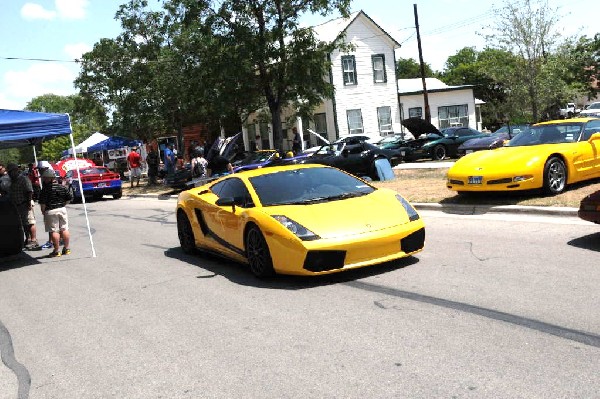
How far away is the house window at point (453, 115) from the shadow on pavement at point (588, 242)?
115 feet

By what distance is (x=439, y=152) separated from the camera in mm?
24406

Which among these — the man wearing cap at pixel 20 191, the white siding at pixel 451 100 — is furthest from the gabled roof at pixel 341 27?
the man wearing cap at pixel 20 191

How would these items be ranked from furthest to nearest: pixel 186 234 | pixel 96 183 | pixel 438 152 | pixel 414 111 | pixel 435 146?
pixel 414 111 < pixel 438 152 < pixel 435 146 < pixel 96 183 < pixel 186 234

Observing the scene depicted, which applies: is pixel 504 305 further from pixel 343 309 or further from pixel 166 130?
pixel 166 130

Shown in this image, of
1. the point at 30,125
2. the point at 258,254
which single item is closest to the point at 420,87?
the point at 30,125

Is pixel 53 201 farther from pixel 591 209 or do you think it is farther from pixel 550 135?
pixel 550 135

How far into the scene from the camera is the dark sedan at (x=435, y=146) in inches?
942

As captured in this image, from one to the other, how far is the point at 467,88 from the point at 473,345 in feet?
129

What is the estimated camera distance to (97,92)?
41531 millimetres

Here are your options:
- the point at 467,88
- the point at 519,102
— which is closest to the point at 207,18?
the point at 519,102

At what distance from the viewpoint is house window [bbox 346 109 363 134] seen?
124 ft

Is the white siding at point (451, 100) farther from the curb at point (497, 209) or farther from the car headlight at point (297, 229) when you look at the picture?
the car headlight at point (297, 229)

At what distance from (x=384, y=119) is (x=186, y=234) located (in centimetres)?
3112

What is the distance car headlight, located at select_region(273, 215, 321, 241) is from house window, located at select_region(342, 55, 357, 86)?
32.1 m
